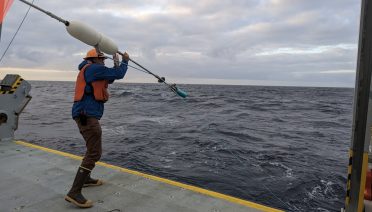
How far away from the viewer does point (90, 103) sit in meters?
4.29

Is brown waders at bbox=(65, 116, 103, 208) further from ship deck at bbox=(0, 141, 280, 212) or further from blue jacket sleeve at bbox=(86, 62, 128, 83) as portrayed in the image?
blue jacket sleeve at bbox=(86, 62, 128, 83)

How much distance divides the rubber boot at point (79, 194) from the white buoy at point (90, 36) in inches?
68.4

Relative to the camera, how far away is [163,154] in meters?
11.0

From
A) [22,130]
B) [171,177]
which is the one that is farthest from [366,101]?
[22,130]

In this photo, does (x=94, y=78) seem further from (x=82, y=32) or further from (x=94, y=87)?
(x=82, y=32)

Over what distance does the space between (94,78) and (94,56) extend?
448mm

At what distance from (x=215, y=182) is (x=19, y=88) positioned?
18.8 ft

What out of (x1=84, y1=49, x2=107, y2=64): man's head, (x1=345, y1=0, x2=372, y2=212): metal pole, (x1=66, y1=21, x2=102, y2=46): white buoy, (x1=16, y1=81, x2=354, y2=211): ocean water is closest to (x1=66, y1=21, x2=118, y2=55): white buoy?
(x1=66, y1=21, x2=102, y2=46): white buoy

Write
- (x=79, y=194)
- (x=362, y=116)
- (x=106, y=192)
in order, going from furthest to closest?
(x=106, y=192), (x=79, y=194), (x=362, y=116)

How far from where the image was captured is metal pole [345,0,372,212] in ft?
7.88

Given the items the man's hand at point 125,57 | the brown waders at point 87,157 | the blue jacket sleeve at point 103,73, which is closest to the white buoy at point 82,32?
the blue jacket sleeve at point 103,73

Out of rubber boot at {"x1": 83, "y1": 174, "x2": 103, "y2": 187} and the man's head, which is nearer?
the man's head

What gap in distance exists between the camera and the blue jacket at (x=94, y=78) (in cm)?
413

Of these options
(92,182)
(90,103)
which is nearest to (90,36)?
(90,103)
